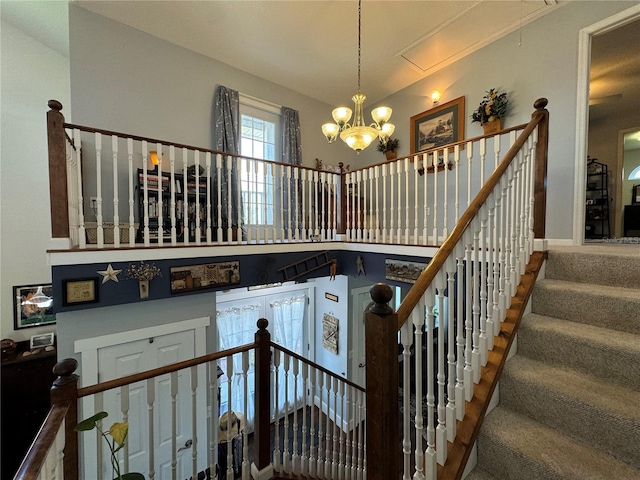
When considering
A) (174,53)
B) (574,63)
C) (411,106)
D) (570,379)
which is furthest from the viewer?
(411,106)

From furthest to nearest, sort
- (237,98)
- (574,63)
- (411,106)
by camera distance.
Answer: (411,106)
(237,98)
(574,63)

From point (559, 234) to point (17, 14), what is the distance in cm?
673

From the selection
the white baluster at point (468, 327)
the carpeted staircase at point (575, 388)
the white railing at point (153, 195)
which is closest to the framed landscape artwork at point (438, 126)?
the white railing at point (153, 195)

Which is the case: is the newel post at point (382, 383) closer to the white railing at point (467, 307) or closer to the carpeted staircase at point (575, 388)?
the white railing at point (467, 307)

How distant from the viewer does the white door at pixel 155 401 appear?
7.74 ft

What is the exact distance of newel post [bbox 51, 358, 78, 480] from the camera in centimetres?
132

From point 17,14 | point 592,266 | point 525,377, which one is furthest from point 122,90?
point 592,266

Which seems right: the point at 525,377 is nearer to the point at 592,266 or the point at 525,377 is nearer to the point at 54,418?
the point at 592,266

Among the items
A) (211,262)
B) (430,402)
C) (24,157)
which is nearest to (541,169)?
(430,402)

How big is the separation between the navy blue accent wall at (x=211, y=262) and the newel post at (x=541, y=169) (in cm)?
101

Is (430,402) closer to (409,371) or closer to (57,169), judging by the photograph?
(409,371)

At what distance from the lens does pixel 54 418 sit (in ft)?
3.86

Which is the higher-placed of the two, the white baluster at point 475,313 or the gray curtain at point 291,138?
the gray curtain at point 291,138

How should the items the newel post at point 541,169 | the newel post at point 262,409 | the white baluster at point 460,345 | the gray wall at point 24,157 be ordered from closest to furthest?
the white baluster at point 460,345
the newel post at point 541,169
the newel post at point 262,409
the gray wall at point 24,157
